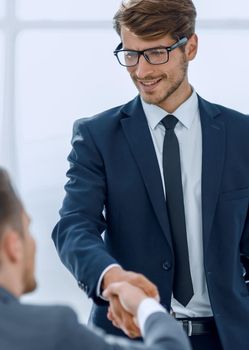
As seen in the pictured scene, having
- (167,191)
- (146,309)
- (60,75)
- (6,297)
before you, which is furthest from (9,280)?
(60,75)

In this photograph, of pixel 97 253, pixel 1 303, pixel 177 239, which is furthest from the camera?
pixel 177 239

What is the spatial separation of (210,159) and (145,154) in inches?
7.4

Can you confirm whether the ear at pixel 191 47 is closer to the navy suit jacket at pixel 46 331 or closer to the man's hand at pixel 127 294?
the man's hand at pixel 127 294

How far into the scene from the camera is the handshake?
195 centimetres

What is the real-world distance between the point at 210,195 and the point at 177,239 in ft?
0.52

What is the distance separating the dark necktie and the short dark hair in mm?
896

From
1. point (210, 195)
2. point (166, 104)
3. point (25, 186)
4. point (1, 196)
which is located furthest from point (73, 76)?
point (1, 196)

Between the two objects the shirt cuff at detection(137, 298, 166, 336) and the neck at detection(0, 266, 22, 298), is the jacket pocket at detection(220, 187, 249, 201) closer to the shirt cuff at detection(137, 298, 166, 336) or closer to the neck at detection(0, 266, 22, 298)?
the shirt cuff at detection(137, 298, 166, 336)

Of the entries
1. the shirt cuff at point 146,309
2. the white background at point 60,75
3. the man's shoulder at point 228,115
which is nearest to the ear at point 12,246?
the shirt cuff at point 146,309

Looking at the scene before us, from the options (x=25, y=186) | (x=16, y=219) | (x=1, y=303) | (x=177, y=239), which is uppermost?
(x=16, y=219)

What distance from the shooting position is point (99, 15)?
143 inches

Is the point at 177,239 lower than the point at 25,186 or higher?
higher

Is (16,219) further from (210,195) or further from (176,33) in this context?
(176,33)

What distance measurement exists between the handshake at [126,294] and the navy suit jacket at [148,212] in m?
0.18
